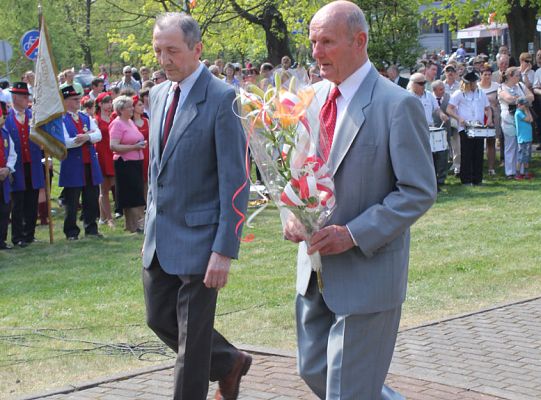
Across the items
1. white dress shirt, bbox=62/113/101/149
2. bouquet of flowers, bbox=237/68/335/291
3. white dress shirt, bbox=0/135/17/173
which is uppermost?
bouquet of flowers, bbox=237/68/335/291

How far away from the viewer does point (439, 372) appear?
6.46m

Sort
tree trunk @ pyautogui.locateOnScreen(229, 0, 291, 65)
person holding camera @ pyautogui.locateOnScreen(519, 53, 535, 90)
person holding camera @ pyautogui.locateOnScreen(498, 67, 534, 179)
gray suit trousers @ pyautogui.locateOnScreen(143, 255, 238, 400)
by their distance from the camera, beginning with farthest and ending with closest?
tree trunk @ pyautogui.locateOnScreen(229, 0, 291, 65), person holding camera @ pyautogui.locateOnScreen(519, 53, 535, 90), person holding camera @ pyautogui.locateOnScreen(498, 67, 534, 179), gray suit trousers @ pyautogui.locateOnScreen(143, 255, 238, 400)

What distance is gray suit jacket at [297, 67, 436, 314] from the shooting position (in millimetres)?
4066

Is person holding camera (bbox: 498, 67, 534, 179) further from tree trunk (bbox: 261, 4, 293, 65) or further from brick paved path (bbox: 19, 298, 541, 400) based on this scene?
brick paved path (bbox: 19, 298, 541, 400)

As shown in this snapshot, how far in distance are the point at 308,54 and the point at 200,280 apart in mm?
36994

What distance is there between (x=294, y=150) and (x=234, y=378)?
1975 mm

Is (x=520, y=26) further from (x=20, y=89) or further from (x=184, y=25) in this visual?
(x=184, y=25)

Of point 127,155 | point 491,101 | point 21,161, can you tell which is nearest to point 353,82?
point 127,155

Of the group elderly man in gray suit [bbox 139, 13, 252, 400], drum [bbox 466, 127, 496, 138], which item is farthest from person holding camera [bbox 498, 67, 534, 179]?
elderly man in gray suit [bbox 139, 13, 252, 400]

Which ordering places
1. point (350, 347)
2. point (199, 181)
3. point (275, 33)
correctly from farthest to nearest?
1. point (275, 33)
2. point (199, 181)
3. point (350, 347)

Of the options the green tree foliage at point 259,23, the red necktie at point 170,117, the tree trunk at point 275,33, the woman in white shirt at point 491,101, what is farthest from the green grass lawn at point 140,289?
the tree trunk at point 275,33

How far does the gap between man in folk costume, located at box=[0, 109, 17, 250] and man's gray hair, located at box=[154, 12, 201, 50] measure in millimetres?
8532

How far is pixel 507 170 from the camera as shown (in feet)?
60.3

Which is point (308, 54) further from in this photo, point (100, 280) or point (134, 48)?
point (100, 280)
